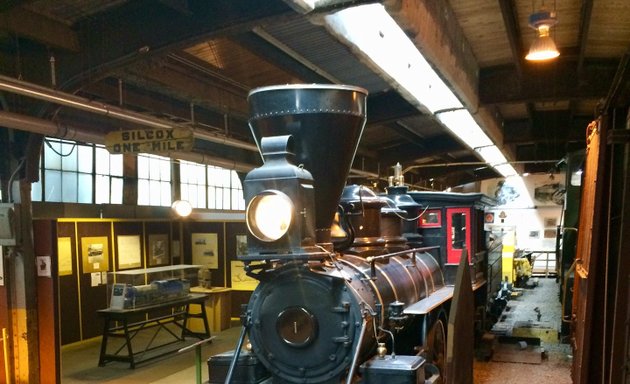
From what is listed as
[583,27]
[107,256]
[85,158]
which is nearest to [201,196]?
[107,256]

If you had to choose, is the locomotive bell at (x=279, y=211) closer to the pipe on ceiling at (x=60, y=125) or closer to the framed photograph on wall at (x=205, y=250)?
the pipe on ceiling at (x=60, y=125)

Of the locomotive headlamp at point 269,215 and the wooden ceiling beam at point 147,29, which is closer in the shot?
the locomotive headlamp at point 269,215

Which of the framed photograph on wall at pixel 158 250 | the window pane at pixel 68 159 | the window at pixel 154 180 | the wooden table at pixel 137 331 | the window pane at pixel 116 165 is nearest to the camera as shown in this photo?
the wooden table at pixel 137 331

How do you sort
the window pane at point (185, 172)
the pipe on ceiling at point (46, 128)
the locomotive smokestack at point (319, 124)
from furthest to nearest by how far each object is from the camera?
1. the window pane at point (185, 172)
2. the pipe on ceiling at point (46, 128)
3. the locomotive smokestack at point (319, 124)

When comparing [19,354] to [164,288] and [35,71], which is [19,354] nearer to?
[164,288]

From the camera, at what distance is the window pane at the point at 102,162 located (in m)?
9.58

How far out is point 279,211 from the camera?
12.4 ft

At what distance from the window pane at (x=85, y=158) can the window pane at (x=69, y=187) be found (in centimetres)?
20

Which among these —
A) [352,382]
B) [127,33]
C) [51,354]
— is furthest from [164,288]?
[352,382]

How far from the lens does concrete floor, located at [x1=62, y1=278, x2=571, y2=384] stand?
642 centimetres

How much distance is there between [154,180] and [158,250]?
1371mm

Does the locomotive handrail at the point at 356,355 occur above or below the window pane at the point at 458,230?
below

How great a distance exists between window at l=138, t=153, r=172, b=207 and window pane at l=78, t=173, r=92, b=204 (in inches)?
43.9

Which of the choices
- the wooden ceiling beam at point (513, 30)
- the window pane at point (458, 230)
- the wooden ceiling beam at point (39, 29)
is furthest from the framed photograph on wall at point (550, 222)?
the wooden ceiling beam at point (39, 29)
